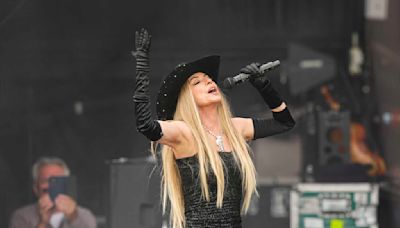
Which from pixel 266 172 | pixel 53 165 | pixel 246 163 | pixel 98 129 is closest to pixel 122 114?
pixel 98 129

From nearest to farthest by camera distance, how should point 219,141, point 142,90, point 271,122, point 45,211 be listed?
point 142,90 < point 219,141 < point 271,122 < point 45,211

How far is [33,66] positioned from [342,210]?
2.71 m

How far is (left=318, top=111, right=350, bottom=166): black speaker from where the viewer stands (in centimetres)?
727

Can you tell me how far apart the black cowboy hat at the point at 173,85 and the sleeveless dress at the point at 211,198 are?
11.4 inches

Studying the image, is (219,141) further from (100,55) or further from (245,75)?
(100,55)

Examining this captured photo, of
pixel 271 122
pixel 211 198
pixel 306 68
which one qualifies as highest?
pixel 306 68

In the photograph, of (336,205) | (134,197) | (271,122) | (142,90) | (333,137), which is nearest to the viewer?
(142,90)

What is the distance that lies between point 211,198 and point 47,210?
8.94 feet

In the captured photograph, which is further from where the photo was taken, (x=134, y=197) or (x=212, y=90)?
(x=134, y=197)

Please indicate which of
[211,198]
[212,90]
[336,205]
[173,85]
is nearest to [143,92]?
[173,85]

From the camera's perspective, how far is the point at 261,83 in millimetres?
4602

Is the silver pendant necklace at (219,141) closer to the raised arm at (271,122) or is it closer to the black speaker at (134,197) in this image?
the raised arm at (271,122)

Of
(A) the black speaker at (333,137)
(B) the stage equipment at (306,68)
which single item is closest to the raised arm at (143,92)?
(B) the stage equipment at (306,68)

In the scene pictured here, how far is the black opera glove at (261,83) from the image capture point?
4539 millimetres
